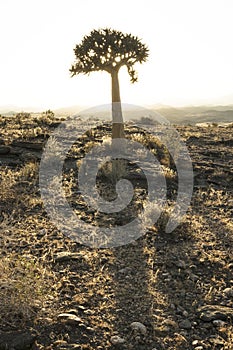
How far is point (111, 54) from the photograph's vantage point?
11898 millimetres

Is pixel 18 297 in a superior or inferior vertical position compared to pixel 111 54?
inferior

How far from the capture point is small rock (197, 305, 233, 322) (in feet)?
14.3

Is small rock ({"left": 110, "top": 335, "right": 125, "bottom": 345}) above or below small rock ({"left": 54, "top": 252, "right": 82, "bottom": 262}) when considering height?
below

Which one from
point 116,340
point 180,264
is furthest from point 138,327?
point 180,264

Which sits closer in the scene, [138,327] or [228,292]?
[138,327]

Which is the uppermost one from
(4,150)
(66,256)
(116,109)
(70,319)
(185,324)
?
(116,109)

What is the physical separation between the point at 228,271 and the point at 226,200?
3340mm

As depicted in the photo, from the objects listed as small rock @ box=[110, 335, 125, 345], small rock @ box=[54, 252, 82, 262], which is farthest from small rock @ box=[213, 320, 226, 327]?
small rock @ box=[54, 252, 82, 262]

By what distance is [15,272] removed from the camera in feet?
14.3

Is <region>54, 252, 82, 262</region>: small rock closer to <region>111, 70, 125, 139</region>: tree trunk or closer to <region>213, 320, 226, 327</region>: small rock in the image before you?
<region>213, 320, 226, 327</region>: small rock

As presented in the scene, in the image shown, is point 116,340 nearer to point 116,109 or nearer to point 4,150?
point 4,150

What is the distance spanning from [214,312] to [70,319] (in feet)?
5.64

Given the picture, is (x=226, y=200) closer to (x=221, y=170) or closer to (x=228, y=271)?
(x=221, y=170)

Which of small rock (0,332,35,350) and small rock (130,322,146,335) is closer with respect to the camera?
small rock (0,332,35,350)
